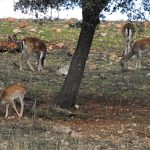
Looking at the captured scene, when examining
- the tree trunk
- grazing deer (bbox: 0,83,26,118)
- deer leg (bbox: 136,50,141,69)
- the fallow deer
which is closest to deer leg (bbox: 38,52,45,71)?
the fallow deer

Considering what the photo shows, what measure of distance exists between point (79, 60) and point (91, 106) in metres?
1.71

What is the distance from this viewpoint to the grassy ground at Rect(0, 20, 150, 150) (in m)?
12.8

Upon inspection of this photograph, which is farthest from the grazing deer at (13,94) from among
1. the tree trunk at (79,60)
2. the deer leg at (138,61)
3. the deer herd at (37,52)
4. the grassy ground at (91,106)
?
the deer leg at (138,61)

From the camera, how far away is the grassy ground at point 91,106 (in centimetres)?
1275

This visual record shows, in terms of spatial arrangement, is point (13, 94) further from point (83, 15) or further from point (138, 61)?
point (138, 61)

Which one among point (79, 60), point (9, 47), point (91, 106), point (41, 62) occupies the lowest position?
point (91, 106)

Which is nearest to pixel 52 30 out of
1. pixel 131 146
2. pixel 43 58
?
pixel 43 58

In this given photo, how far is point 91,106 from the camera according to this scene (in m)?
17.6

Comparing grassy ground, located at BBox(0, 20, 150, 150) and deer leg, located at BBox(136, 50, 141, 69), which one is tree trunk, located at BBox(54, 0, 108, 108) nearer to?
grassy ground, located at BBox(0, 20, 150, 150)

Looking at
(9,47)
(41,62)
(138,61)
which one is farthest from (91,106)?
(9,47)

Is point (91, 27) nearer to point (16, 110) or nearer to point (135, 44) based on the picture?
point (16, 110)

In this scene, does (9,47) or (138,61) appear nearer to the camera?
(138,61)

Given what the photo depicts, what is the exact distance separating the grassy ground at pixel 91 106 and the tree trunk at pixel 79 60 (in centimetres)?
46

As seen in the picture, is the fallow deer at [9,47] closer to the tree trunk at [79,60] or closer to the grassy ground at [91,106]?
the grassy ground at [91,106]
